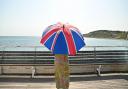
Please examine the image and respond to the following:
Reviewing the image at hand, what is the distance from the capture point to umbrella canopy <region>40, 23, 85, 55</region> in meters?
5.65

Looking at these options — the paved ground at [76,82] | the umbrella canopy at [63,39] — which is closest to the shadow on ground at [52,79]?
the paved ground at [76,82]

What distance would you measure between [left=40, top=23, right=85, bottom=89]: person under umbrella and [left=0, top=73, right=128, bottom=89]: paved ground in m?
4.11

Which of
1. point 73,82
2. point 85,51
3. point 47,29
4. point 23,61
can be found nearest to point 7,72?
point 23,61

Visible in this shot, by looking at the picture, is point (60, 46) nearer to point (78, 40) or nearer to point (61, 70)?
point (78, 40)

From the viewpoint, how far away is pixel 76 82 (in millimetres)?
11195

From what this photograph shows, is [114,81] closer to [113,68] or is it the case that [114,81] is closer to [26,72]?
[113,68]

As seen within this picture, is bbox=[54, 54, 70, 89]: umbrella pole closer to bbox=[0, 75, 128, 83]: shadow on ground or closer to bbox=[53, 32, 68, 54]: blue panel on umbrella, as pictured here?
bbox=[53, 32, 68, 54]: blue panel on umbrella

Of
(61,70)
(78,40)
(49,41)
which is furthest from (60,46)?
(61,70)

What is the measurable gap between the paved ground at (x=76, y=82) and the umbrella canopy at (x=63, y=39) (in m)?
4.66

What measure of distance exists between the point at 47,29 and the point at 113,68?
7932 mm

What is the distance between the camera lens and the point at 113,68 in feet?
43.7

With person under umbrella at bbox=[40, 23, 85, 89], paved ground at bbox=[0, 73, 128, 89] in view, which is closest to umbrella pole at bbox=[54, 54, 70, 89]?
person under umbrella at bbox=[40, 23, 85, 89]

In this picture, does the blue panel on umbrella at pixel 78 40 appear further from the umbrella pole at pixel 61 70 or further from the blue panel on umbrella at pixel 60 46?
the umbrella pole at pixel 61 70

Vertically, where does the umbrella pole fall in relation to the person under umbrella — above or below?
below
